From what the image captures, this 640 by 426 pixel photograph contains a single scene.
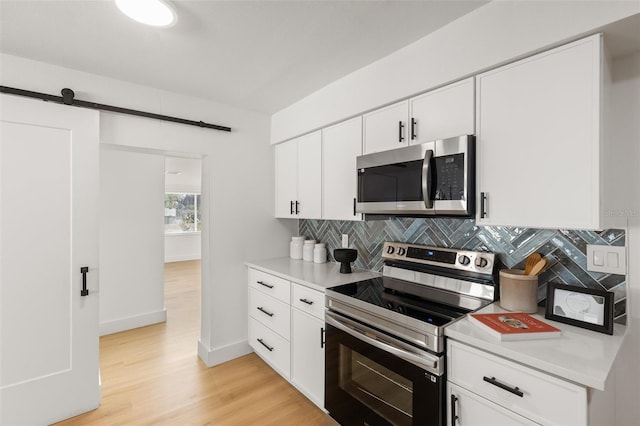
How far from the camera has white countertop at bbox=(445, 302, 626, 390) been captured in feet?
3.31

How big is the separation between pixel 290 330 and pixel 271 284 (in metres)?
0.42

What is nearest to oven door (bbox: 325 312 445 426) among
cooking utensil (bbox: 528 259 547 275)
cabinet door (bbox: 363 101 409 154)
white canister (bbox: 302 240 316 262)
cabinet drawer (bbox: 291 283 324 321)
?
cabinet drawer (bbox: 291 283 324 321)

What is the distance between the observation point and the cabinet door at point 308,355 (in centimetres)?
209

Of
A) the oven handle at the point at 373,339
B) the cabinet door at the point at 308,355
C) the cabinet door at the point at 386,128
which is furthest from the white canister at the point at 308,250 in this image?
the cabinet door at the point at 386,128

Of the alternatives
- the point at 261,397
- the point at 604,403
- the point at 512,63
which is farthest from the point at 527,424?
the point at 261,397

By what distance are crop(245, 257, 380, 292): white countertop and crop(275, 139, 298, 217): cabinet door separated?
0.49 m

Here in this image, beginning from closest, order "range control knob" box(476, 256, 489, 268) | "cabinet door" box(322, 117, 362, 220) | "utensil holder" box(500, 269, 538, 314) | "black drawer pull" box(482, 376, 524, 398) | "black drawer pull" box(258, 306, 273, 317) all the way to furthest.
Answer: "black drawer pull" box(482, 376, 524, 398)
"utensil holder" box(500, 269, 538, 314)
"range control knob" box(476, 256, 489, 268)
"cabinet door" box(322, 117, 362, 220)
"black drawer pull" box(258, 306, 273, 317)

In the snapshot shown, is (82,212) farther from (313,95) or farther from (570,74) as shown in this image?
(570,74)

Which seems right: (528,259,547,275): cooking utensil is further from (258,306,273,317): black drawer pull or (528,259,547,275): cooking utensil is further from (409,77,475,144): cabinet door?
(258,306,273,317): black drawer pull

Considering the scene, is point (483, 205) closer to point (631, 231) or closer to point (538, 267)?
point (538, 267)

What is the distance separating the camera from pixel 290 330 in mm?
2371

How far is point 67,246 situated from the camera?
2164 mm

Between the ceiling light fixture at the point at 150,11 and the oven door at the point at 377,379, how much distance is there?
1.88 m

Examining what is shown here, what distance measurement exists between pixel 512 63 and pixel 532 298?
114cm
